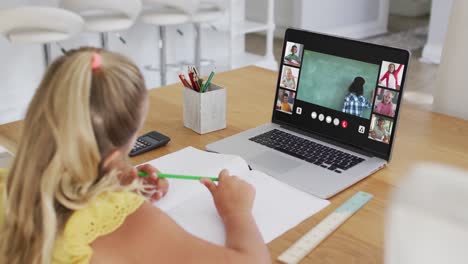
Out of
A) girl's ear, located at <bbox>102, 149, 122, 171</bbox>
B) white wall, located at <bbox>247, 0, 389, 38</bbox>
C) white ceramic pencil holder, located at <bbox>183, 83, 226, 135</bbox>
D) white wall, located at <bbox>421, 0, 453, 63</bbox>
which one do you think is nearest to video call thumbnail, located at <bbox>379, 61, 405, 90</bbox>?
white ceramic pencil holder, located at <bbox>183, 83, 226, 135</bbox>

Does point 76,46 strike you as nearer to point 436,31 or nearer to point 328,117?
point 328,117

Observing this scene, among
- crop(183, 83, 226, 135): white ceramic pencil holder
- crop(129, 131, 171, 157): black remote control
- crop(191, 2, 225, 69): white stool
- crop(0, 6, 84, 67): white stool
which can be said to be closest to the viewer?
crop(129, 131, 171, 157): black remote control

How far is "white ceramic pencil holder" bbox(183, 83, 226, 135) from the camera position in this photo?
137 centimetres

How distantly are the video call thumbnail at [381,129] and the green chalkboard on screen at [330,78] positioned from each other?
23 mm

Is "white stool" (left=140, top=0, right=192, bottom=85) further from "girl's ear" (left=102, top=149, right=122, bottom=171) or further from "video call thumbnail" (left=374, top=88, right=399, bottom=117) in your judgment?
"girl's ear" (left=102, top=149, right=122, bottom=171)

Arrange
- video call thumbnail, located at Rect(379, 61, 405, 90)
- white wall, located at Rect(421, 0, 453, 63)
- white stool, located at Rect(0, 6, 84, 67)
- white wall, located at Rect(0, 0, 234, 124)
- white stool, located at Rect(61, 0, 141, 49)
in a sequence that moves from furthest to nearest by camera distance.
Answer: white wall, located at Rect(421, 0, 453, 63), white wall, located at Rect(0, 0, 234, 124), white stool, located at Rect(61, 0, 141, 49), white stool, located at Rect(0, 6, 84, 67), video call thumbnail, located at Rect(379, 61, 405, 90)

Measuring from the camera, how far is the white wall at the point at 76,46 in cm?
345

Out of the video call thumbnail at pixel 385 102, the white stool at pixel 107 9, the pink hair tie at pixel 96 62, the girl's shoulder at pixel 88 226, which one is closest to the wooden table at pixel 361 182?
the video call thumbnail at pixel 385 102

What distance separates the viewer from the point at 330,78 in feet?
4.17

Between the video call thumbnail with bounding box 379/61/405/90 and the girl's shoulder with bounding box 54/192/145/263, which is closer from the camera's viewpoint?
the girl's shoulder with bounding box 54/192/145/263

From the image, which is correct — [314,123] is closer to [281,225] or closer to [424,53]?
[281,225]

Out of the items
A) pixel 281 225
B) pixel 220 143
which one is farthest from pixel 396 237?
pixel 220 143

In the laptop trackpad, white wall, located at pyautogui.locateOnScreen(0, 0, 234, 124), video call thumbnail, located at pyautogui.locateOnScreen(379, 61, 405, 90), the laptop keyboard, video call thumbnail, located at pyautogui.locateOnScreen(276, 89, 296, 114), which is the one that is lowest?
white wall, located at pyautogui.locateOnScreen(0, 0, 234, 124)

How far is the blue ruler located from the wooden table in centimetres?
1
